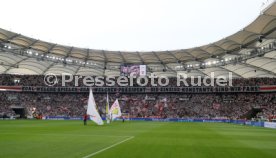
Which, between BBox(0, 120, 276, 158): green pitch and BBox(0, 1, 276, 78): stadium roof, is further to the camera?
BBox(0, 1, 276, 78): stadium roof

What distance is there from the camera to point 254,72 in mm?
93562

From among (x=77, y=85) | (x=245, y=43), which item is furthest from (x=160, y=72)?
(x=245, y=43)

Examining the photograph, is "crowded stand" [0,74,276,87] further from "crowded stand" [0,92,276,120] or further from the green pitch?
the green pitch

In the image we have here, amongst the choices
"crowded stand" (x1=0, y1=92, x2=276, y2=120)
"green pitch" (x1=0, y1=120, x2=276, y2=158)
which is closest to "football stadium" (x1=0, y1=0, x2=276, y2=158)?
"crowded stand" (x1=0, y1=92, x2=276, y2=120)

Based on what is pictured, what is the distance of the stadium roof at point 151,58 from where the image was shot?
80.2 meters

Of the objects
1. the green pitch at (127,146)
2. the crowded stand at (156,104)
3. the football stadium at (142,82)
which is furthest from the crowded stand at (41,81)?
the green pitch at (127,146)

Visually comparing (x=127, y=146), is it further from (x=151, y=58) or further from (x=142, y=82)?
(x=151, y=58)

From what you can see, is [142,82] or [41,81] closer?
[41,81]

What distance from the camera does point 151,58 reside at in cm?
10600

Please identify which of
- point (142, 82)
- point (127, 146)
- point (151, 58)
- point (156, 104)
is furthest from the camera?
point (151, 58)

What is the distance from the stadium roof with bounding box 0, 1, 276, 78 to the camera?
80.2 metres

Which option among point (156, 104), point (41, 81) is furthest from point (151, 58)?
point (41, 81)

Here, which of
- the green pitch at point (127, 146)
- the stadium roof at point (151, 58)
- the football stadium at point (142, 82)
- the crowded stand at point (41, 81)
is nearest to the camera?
the green pitch at point (127, 146)

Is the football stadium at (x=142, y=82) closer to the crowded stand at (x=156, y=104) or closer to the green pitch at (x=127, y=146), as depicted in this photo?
the crowded stand at (x=156, y=104)
